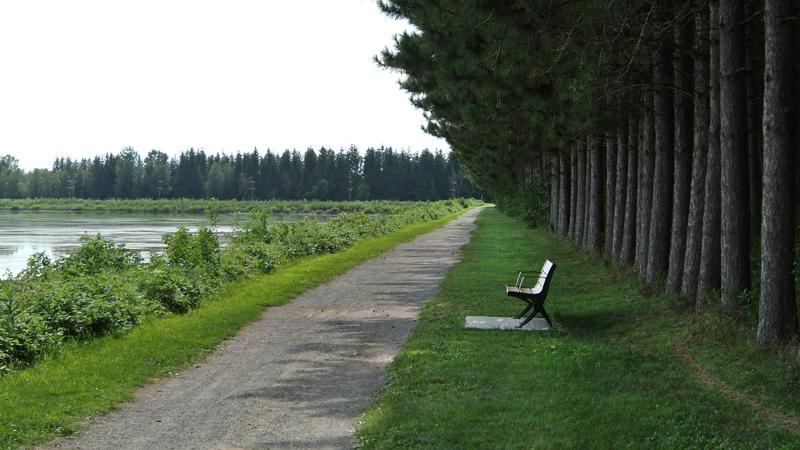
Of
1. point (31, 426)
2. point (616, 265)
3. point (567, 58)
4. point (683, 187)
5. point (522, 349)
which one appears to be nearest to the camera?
point (31, 426)

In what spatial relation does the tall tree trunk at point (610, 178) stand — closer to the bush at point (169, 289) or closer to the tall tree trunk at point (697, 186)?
the tall tree trunk at point (697, 186)

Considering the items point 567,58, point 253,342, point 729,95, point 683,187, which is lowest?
point 253,342

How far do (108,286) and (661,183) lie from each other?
30.8ft

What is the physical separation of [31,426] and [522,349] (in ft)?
18.4

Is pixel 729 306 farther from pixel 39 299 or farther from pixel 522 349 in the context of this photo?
pixel 39 299

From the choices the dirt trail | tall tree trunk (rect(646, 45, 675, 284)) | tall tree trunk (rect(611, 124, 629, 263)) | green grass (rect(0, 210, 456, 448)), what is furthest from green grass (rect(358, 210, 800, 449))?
tall tree trunk (rect(611, 124, 629, 263))

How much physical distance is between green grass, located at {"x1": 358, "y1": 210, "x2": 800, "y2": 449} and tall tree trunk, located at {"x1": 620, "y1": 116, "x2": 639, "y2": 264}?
4.45m

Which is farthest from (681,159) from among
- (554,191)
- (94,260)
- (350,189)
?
(350,189)

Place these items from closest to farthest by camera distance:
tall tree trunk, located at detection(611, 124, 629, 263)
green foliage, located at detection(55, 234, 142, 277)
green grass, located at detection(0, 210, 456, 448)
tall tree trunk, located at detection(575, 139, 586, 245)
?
1. green grass, located at detection(0, 210, 456, 448)
2. green foliage, located at detection(55, 234, 142, 277)
3. tall tree trunk, located at detection(611, 124, 629, 263)
4. tall tree trunk, located at detection(575, 139, 586, 245)

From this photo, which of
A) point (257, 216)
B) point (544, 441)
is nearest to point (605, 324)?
point (544, 441)

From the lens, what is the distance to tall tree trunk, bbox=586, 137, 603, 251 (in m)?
23.4

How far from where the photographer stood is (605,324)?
1229 cm

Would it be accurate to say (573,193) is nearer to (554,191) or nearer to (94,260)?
(554,191)

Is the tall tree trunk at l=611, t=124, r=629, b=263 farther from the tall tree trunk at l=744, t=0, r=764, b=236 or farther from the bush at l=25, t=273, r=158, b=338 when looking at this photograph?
the bush at l=25, t=273, r=158, b=338
